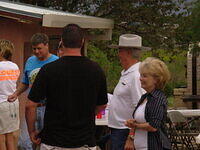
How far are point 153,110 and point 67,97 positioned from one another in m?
0.83

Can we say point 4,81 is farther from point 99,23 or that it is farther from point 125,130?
point 99,23

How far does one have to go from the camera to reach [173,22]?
66.1 ft

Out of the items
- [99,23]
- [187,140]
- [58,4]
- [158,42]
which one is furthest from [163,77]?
[58,4]

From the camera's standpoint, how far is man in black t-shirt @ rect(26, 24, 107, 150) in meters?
4.61

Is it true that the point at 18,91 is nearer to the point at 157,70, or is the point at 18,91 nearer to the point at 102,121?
the point at 102,121

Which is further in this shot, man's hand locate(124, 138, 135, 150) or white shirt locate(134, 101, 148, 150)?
man's hand locate(124, 138, 135, 150)

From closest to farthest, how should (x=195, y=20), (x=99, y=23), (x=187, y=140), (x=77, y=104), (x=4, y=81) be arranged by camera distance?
(x=77, y=104)
(x=4, y=81)
(x=187, y=140)
(x=99, y=23)
(x=195, y=20)

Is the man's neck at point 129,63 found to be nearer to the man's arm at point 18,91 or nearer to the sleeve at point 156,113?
the sleeve at point 156,113

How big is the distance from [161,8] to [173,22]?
718 mm

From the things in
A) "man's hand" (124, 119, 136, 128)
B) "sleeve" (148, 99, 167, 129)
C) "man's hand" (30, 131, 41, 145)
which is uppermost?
"sleeve" (148, 99, 167, 129)

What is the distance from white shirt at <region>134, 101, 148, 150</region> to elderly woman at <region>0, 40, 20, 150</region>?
2554 millimetres

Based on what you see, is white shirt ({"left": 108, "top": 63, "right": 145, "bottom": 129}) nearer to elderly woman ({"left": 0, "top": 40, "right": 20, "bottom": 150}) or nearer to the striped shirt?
the striped shirt

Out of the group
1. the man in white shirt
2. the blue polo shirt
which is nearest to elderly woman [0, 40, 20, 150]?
the blue polo shirt

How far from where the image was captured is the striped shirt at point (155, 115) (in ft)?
16.5
